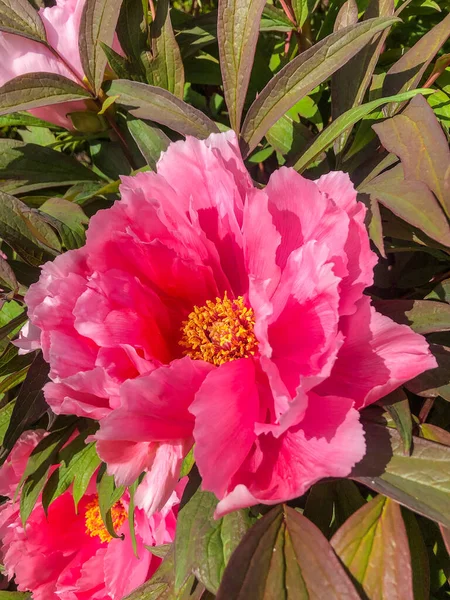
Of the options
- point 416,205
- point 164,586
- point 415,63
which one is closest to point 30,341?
point 164,586

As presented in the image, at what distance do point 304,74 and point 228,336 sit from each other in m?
0.29

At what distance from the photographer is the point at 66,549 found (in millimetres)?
942

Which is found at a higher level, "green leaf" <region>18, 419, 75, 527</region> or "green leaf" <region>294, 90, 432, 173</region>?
"green leaf" <region>294, 90, 432, 173</region>

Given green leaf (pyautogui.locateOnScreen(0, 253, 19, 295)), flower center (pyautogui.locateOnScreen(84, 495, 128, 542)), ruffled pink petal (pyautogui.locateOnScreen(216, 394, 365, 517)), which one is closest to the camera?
ruffled pink petal (pyautogui.locateOnScreen(216, 394, 365, 517))

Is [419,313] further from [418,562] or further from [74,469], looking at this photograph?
[74,469]

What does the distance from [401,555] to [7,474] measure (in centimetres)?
57

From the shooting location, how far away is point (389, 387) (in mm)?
521

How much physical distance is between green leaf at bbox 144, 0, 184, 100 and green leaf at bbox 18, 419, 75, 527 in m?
0.46

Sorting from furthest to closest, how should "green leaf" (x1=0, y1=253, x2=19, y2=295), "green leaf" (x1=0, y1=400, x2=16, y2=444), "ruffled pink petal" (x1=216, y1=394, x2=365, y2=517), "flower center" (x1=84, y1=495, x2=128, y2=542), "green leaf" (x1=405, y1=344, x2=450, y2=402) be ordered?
"flower center" (x1=84, y1=495, x2=128, y2=542) → "green leaf" (x1=0, y1=400, x2=16, y2=444) → "green leaf" (x1=0, y1=253, x2=19, y2=295) → "green leaf" (x1=405, y1=344, x2=450, y2=402) → "ruffled pink petal" (x1=216, y1=394, x2=365, y2=517)

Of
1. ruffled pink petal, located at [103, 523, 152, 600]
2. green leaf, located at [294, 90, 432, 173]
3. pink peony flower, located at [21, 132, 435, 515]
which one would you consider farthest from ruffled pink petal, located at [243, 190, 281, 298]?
ruffled pink petal, located at [103, 523, 152, 600]

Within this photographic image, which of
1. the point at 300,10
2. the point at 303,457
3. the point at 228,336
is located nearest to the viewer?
the point at 303,457

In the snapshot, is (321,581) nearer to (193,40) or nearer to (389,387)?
(389,387)

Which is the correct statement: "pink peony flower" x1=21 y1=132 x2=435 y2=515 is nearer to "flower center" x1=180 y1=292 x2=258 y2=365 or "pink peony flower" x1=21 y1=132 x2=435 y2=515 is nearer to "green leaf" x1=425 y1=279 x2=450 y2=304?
"flower center" x1=180 y1=292 x2=258 y2=365

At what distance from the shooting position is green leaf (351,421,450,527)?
20.0 inches
